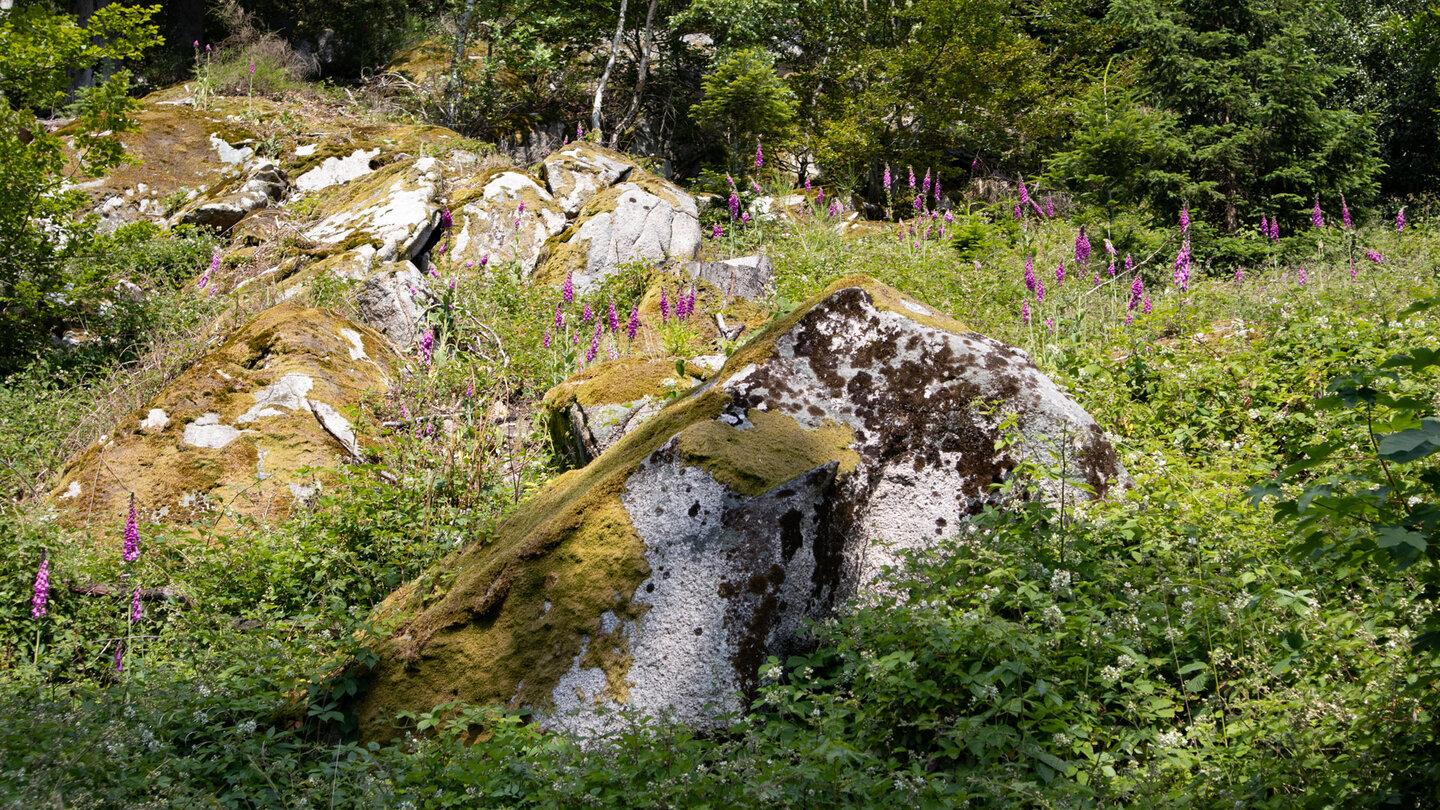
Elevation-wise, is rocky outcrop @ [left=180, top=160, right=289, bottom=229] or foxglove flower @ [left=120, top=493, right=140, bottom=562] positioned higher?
foxglove flower @ [left=120, top=493, right=140, bottom=562]

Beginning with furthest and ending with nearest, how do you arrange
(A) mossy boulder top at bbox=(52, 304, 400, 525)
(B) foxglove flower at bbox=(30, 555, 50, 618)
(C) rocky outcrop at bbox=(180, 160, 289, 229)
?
(C) rocky outcrop at bbox=(180, 160, 289, 229)
(A) mossy boulder top at bbox=(52, 304, 400, 525)
(B) foxglove flower at bbox=(30, 555, 50, 618)

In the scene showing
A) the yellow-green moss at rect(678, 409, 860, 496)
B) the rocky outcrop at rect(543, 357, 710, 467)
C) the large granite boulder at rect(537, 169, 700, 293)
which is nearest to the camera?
the yellow-green moss at rect(678, 409, 860, 496)

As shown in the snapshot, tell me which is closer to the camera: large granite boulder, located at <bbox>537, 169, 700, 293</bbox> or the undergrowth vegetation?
the undergrowth vegetation

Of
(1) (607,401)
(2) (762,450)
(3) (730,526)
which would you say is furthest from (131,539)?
(2) (762,450)

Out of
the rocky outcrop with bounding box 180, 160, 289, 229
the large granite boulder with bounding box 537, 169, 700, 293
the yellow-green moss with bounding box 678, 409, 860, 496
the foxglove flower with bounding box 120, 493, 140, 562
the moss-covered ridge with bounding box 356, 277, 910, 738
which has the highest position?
the yellow-green moss with bounding box 678, 409, 860, 496

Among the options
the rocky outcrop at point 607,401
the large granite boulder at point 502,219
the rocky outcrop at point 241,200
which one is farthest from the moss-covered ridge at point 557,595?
the rocky outcrop at point 241,200

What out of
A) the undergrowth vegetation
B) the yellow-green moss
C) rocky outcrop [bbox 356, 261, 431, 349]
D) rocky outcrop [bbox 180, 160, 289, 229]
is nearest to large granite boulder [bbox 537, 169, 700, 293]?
rocky outcrop [bbox 356, 261, 431, 349]

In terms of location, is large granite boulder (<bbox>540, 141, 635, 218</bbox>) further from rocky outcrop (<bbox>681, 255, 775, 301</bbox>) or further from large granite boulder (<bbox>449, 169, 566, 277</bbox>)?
rocky outcrop (<bbox>681, 255, 775, 301</bbox>)

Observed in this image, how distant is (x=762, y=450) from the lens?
326 cm

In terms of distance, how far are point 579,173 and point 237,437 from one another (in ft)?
21.3

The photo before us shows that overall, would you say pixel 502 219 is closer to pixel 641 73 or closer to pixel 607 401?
pixel 607 401

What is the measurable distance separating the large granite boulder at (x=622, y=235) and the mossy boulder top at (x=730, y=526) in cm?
522

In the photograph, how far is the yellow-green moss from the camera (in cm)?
314

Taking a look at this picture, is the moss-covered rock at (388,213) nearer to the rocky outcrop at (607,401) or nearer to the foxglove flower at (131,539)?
the rocky outcrop at (607,401)
